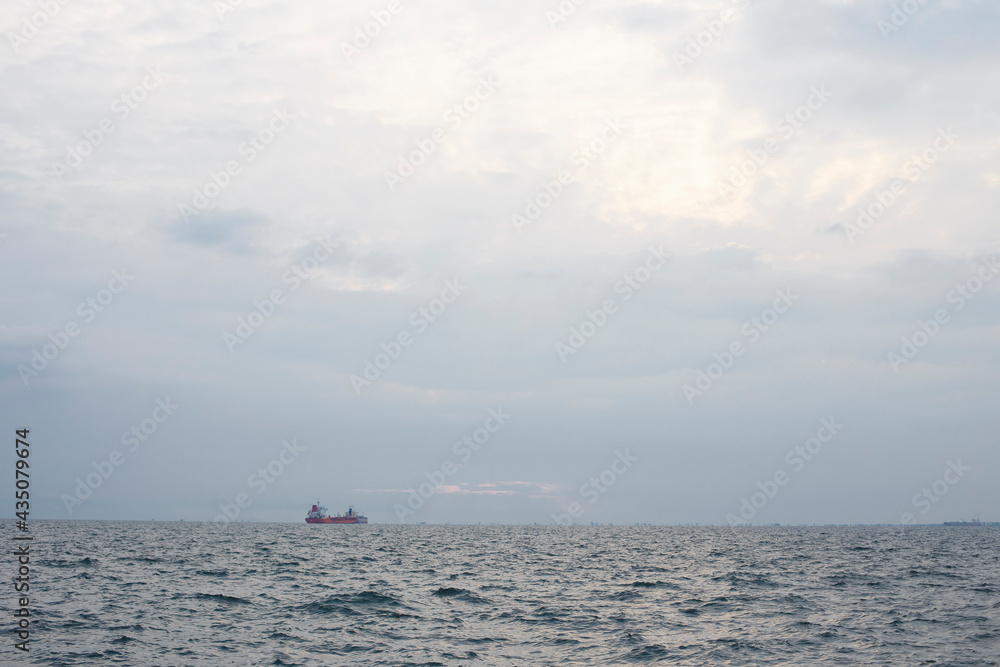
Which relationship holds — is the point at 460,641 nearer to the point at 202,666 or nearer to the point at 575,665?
the point at 575,665

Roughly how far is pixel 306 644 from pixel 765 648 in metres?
16.8

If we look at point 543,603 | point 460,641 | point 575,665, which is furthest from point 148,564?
point 575,665

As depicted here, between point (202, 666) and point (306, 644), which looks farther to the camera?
point (306, 644)

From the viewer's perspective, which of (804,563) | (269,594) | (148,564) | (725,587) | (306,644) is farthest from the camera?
(804,563)

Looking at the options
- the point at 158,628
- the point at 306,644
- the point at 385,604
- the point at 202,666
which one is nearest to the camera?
the point at 202,666

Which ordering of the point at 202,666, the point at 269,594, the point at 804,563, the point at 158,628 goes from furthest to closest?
1. the point at 804,563
2. the point at 269,594
3. the point at 158,628
4. the point at 202,666

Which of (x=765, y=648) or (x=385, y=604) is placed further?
(x=385, y=604)

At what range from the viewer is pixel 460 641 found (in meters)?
27.1

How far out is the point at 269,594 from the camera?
39188mm

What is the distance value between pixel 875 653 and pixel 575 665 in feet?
34.7

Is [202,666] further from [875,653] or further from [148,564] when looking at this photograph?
[148,564]

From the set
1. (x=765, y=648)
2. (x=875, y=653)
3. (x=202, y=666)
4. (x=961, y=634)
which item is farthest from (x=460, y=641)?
(x=961, y=634)

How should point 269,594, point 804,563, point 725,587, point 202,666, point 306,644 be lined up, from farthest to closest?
point 804,563 < point 725,587 < point 269,594 < point 306,644 < point 202,666

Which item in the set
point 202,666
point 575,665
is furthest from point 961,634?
point 202,666
